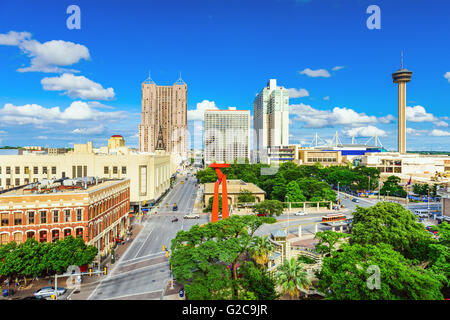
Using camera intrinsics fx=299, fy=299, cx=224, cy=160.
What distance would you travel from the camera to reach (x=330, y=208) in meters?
74.7

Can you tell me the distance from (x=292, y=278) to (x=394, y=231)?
16.4 meters

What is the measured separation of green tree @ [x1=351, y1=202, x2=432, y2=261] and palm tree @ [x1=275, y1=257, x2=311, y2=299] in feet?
36.6

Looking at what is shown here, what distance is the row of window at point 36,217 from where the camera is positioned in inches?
1387

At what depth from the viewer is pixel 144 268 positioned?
39.1 m

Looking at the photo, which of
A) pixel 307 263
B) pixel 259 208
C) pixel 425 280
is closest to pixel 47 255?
pixel 307 263

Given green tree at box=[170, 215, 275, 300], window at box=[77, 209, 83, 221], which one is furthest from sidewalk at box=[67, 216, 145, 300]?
green tree at box=[170, 215, 275, 300]

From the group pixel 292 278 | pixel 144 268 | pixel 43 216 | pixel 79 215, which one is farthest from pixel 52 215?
pixel 292 278

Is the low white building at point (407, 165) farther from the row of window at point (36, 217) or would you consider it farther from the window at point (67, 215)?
the window at point (67, 215)

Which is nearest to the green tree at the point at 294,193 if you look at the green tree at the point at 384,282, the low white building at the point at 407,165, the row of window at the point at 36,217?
the green tree at the point at 384,282

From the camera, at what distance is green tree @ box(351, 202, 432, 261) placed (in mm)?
34125

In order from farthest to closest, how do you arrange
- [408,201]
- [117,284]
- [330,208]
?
[408,201] → [330,208] → [117,284]

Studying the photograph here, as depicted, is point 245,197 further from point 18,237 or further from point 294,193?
point 18,237
